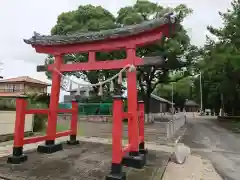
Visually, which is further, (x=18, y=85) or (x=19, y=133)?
(x=18, y=85)

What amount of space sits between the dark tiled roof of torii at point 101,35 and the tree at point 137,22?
11244mm

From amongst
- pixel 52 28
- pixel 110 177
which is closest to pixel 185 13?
pixel 52 28

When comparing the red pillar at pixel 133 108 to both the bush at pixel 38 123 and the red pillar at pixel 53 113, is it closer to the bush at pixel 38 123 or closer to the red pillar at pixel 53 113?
the red pillar at pixel 53 113

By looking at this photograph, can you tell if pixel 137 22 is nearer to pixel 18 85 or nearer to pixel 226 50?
pixel 226 50

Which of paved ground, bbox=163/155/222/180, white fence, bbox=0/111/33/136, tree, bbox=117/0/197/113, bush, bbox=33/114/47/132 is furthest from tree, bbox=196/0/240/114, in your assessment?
white fence, bbox=0/111/33/136

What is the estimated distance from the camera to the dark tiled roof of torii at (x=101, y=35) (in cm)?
616

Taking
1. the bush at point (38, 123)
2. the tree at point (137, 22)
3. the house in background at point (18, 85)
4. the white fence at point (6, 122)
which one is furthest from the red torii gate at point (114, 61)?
the house in background at point (18, 85)

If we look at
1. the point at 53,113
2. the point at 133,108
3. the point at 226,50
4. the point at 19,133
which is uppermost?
the point at 226,50

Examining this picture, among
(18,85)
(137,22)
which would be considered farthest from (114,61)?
(18,85)

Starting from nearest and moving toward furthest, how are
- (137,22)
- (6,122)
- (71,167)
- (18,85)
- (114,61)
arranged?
(71,167) < (114,61) < (6,122) < (137,22) < (18,85)

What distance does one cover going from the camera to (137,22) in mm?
18141

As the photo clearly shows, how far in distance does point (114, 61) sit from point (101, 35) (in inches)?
37.8

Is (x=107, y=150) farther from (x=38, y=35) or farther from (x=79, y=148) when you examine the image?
(x=38, y=35)

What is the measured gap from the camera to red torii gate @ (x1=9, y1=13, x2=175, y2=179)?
607 cm
